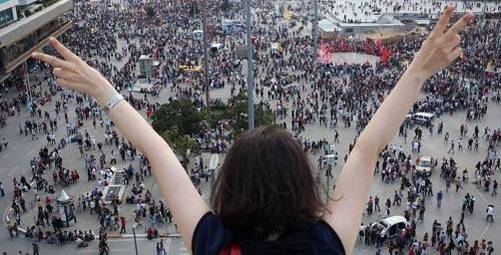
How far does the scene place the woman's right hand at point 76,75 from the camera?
2.24 metres

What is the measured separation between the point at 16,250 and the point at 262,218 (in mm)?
19775

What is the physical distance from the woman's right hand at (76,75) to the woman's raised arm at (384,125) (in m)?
0.90

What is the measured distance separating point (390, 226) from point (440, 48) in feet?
58.7

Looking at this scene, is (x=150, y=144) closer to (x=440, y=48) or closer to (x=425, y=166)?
(x=440, y=48)

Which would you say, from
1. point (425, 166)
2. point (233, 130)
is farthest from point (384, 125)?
point (233, 130)

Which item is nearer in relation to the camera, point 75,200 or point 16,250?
point 16,250

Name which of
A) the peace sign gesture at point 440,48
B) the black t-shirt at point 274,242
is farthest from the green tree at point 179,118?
the black t-shirt at point 274,242

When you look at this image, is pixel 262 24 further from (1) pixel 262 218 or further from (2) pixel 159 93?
(1) pixel 262 218

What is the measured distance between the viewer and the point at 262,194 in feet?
5.97

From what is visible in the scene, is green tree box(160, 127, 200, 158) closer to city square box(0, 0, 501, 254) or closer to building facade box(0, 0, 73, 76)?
city square box(0, 0, 501, 254)

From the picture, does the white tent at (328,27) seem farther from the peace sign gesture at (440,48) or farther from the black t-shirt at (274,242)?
the black t-shirt at (274,242)

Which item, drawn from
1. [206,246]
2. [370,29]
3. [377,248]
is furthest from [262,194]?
[370,29]

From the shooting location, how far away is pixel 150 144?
7.16 ft

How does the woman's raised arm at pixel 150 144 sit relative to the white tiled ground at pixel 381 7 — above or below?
above
